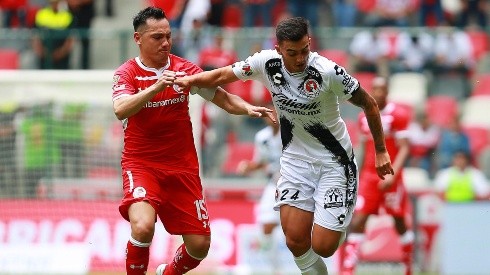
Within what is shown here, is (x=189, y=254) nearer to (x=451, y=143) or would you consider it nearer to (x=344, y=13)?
(x=451, y=143)

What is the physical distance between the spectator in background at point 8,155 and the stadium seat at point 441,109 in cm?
599

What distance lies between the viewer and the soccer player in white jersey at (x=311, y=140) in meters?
9.67

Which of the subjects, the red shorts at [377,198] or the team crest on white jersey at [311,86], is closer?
the team crest on white jersey at [311,86]

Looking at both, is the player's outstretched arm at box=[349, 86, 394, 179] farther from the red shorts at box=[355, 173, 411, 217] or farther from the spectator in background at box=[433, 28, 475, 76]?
the spectator in background at box=[433, 28, 475, 76]

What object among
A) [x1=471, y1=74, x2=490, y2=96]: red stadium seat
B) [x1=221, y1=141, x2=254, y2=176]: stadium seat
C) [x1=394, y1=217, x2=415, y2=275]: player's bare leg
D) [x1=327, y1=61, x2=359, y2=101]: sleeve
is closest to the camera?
[x1=327, y1=61, x2=359, y2=101]: sleeve

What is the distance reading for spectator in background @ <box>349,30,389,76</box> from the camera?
1767 cm

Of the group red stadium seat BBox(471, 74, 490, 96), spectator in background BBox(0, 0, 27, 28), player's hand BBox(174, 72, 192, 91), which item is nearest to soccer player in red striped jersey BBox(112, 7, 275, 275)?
player's hand BBox(174, 72, 192, 91)

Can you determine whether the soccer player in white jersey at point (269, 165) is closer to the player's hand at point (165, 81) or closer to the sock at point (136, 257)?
the sock at point (136, 257)

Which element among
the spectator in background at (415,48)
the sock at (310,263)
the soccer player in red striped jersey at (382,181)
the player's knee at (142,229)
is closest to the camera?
the player's knee at (142,229)

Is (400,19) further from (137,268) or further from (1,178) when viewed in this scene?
(137,268)

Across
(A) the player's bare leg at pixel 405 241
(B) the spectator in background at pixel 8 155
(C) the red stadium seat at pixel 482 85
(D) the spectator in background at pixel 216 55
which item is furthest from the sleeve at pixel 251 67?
(C) the red stadium seat at pixel 482 85

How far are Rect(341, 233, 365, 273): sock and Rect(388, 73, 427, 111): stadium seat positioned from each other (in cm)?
474

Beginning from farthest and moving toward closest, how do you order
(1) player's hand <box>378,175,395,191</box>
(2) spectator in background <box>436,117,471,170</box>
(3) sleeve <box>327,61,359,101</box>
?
(2) spectator in background <box>436,117,471,170</box> → (1) player's hand <box>378,175,395,191</box> → (3) sleeve <box>327,61,359,101</box>

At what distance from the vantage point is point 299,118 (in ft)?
32.6
